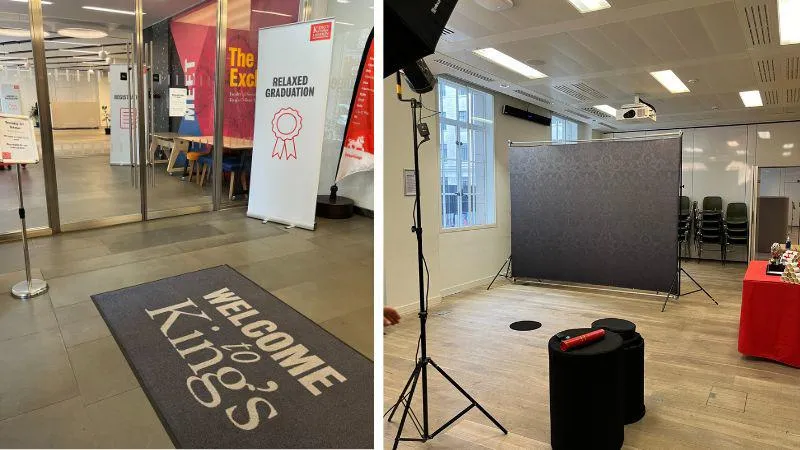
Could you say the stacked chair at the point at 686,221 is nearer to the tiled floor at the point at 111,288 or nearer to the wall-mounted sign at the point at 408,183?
the wall-mounted sign at the point at 408,183

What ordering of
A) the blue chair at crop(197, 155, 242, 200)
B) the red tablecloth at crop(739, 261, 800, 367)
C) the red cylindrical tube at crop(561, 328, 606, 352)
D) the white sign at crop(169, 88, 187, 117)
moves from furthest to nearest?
the blue chair at crop(197, 155, 242, 200), the white sign at crop(169, 88, 187, 117), the red tablecloth at crop(739, 261, 800, 367), the red cylindrical tube at crop(561, 328, 606, 352)

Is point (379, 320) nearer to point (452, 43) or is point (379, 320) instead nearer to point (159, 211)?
point (452, 43)

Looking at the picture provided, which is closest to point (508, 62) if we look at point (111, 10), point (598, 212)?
point (598, 212)

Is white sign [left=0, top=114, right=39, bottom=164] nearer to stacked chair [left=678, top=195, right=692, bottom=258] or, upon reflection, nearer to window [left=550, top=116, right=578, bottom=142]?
window [left=550, top=116, right=578, bottom=142]

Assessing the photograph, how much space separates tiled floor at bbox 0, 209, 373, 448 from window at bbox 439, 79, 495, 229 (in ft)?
6.33

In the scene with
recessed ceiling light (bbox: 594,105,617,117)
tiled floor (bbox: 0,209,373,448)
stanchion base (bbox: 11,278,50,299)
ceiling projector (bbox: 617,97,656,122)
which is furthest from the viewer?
recessed ceiling light (bbox: 594,105,617,117)

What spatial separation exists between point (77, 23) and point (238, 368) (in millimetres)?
3569

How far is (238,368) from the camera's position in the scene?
221 centimetres

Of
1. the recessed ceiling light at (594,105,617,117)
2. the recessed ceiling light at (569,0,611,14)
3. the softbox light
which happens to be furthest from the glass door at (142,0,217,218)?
the recessed ceiling light at (594,105,617,117)

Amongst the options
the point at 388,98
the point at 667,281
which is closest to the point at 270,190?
the point at 388,98

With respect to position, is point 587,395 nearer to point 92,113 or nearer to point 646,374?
point 646,374

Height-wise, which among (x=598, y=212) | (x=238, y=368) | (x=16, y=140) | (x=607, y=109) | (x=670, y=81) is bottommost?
(x=238, y=368)

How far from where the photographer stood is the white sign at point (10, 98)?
3.79 meters

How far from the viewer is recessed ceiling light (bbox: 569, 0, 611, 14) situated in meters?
3.62
